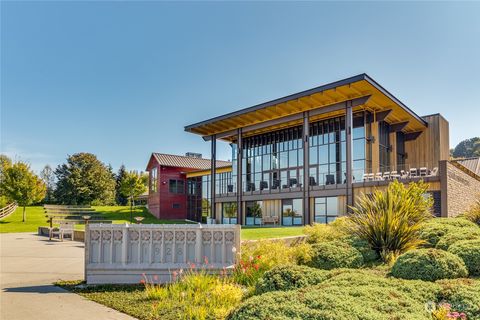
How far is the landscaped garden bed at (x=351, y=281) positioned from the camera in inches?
162

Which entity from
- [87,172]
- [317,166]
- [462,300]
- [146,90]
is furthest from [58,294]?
[87,172]

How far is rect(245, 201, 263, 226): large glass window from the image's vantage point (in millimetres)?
30978

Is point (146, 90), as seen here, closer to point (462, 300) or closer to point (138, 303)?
point (138, 303)

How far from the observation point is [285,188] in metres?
28.6

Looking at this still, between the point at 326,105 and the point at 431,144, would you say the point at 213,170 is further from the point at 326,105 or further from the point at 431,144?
the point at 431,144

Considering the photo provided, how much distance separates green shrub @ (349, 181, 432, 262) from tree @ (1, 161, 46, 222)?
3339cm

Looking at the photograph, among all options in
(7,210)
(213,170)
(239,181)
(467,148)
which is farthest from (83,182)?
(467,148)

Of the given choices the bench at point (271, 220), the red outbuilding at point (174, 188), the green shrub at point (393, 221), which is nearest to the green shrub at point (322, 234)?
the green shrub at point (393, 221)

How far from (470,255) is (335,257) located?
97.0 inches

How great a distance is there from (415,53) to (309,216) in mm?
13690

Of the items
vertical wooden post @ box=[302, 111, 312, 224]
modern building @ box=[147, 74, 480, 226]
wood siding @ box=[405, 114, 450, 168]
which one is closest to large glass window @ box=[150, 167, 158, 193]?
modern building @ box=[147, 74, 480, 226]

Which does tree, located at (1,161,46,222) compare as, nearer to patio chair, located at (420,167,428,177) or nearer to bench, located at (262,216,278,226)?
bench, located at (262,216,278,226)

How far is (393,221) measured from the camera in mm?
8812

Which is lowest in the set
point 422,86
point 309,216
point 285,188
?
point 309,216
